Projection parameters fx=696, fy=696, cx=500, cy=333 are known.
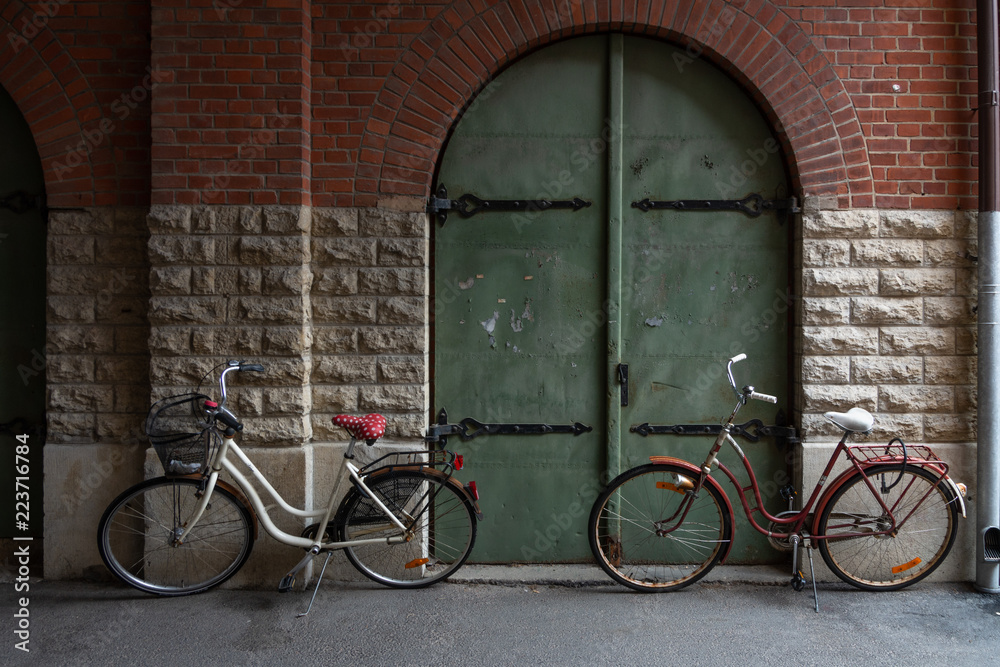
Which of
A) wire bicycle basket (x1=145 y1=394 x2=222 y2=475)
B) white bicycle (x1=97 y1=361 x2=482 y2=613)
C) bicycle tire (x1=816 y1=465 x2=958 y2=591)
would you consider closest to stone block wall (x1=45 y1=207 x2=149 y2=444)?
white bicycle (x1=97 y1=361 x2=482 y2=613)

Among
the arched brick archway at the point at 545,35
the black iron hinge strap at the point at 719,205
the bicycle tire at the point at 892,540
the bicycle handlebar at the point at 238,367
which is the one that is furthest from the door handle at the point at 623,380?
the bicycle handlebar at the point at 238,367

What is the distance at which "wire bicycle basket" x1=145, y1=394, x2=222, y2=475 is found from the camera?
12.4 ft

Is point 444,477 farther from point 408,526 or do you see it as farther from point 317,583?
point 317,583

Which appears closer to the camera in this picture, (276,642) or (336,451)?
(276,642)

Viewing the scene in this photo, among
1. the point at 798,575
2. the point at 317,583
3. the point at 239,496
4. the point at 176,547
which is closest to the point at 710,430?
the point at 798,575

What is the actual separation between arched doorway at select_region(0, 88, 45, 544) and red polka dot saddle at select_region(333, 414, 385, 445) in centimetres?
210

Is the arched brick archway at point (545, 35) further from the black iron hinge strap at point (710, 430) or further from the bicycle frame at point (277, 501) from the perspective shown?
the bicycle frame at point (277, 501)

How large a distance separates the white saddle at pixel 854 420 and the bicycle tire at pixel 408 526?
6.95 feet

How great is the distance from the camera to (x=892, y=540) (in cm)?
419

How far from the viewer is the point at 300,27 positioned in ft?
13.5

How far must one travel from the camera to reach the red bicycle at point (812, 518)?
3945 millimetres

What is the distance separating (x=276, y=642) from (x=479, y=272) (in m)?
2.36

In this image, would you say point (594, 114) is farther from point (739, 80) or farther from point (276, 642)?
point (276, 642)

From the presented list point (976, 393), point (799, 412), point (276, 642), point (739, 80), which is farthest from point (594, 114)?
point (276, 642)
